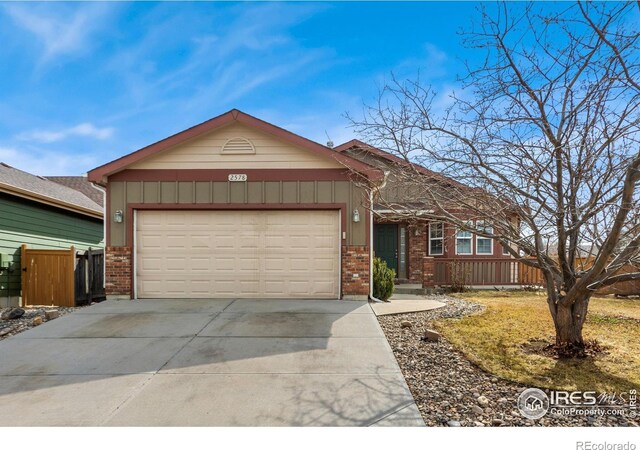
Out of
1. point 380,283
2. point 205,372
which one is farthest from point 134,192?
point 380,283

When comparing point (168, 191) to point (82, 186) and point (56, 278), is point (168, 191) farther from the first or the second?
point (82, 186)

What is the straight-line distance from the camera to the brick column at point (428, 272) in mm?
11539

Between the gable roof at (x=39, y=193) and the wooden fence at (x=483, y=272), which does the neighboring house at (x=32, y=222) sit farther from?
the wooden fence at (x=483, y=272)

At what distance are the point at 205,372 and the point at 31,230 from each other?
911 centimetres

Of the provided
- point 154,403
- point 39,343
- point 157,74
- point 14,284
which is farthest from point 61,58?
point 154,403

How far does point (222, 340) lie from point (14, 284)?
7.37m

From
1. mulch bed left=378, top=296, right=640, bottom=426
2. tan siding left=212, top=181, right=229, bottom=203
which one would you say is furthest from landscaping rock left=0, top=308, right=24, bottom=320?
mulch bed left=378, top=296, right=640, bottom=426

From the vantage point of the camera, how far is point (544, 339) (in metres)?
5.51

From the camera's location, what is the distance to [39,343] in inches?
214

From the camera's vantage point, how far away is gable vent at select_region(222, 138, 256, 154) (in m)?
8.67

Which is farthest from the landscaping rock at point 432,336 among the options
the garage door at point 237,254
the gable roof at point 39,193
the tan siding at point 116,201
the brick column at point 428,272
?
the gable roof at point 39,193

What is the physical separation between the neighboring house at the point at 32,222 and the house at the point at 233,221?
2.83 meters

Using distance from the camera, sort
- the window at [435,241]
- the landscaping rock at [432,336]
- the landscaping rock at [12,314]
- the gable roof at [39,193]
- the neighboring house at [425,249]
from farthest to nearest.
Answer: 1. the window at [435,241]
2. the neighboring house at [425,249]
3. the gable roof at [39,193]
4. the landscaping rock at [12,314]
5. the landscaping rock at [432,336]

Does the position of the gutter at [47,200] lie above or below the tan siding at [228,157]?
below
